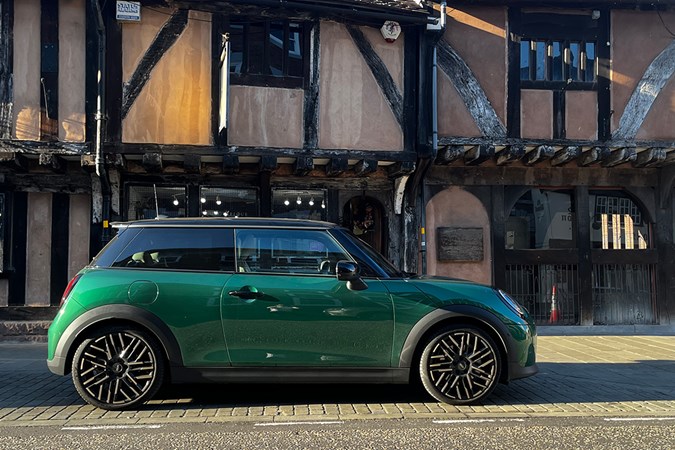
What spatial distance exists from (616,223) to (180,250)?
934 cm

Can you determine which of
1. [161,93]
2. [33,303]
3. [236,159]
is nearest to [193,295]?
[236,159]

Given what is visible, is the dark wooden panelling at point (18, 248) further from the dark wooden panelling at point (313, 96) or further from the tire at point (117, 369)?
the tire at point (117, 369)

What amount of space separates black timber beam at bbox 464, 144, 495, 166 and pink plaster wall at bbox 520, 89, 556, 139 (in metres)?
0.79

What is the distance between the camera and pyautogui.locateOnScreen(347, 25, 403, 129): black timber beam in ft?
32.8

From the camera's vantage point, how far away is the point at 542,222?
36.9 ft

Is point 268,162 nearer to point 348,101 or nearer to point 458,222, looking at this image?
point 348,101

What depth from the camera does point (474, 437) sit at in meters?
Answer: 4.39

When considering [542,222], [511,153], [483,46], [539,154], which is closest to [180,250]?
[511,153]

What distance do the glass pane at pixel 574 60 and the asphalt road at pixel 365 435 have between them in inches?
303

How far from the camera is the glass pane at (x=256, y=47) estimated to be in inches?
387

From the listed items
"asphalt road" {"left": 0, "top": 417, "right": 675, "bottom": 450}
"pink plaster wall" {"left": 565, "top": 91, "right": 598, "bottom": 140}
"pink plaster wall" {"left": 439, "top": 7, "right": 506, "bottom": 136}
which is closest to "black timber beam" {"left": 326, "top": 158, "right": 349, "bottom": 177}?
"pink plaster wall" {"left": 439, "top": 7, "right": 506, "bottom": 136}

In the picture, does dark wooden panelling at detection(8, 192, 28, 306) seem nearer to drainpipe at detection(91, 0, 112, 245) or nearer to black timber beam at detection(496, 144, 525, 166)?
drainpipe at detection(91, 0, 112, 245)

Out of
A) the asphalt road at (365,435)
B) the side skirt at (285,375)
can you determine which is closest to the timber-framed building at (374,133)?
the side skirt at (285,375)

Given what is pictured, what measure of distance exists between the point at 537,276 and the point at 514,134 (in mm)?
2812
